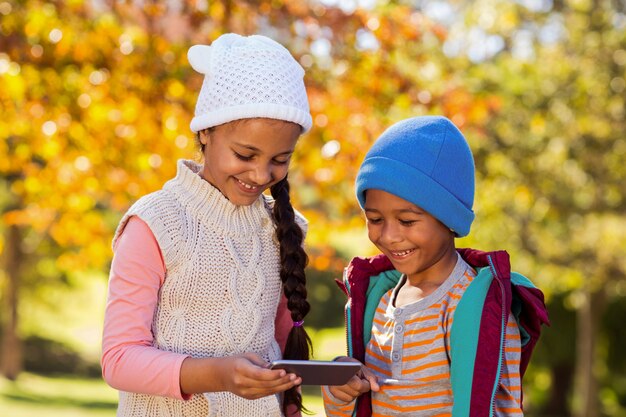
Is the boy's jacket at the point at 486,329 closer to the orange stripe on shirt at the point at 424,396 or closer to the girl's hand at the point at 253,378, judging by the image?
the orange stripe on shirt at the point at 424,396

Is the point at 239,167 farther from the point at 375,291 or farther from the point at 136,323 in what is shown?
the point at 375,291

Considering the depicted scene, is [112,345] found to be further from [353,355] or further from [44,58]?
[44,58]

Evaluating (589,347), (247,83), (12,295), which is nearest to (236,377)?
(247,83)

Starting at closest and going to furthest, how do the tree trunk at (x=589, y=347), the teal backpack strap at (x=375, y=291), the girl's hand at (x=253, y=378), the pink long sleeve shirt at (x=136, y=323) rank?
the girl's hand at (x=253, y=378), the pink long sleeve shirt at (x=136, y=323), the teal backpack strap at (x=375, y=291), the tree trunk at (x=589, y=347)

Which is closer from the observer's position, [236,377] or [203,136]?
[236,377]

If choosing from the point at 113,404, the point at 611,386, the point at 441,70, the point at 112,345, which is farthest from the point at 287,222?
the point at 611,386

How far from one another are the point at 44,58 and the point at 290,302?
465cm

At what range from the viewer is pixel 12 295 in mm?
16703

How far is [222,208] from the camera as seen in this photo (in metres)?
2.79

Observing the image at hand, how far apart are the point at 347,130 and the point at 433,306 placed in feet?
14.8

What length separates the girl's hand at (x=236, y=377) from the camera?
92.6 inches

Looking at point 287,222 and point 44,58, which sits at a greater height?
point 44,58

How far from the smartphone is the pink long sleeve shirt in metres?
0.31

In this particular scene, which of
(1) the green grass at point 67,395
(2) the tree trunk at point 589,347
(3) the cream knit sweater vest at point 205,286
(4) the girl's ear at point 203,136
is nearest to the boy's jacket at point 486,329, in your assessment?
(3) the cream knit sweater vest at point 205,286
